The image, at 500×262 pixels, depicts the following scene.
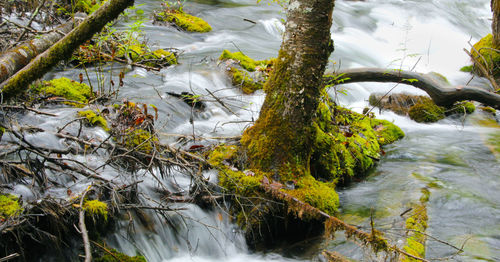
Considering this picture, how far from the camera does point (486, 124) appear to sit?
8.66 m

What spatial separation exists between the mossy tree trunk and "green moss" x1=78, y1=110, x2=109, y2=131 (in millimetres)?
1835

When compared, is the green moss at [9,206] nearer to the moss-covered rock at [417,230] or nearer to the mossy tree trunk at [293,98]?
the mossy tree trunk at [293,98]

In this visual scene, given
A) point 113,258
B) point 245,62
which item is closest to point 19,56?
point 113,258

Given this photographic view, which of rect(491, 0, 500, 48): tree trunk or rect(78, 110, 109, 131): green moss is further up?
rect(491, 0, 500, 48): tree trunk

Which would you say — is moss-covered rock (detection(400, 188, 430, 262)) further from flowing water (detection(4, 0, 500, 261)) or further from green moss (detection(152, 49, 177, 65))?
green moss (detection(152, 49, 177, 65))

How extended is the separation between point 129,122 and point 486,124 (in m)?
7.25

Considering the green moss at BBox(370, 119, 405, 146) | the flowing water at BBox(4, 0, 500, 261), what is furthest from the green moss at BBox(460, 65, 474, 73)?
the green moss at BBox(370, 119, 405, 146)

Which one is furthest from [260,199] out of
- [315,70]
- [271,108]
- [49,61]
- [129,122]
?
[49,61]

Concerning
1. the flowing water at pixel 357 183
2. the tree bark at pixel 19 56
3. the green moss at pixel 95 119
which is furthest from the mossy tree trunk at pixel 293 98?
the tree bark at pixel 19 56

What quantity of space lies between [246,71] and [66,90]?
3454 mm

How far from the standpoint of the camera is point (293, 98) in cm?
417

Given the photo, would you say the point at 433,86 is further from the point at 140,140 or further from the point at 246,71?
the point at 140,140

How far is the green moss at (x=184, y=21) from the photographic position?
11.6m

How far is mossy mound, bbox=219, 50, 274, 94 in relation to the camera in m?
7.68
